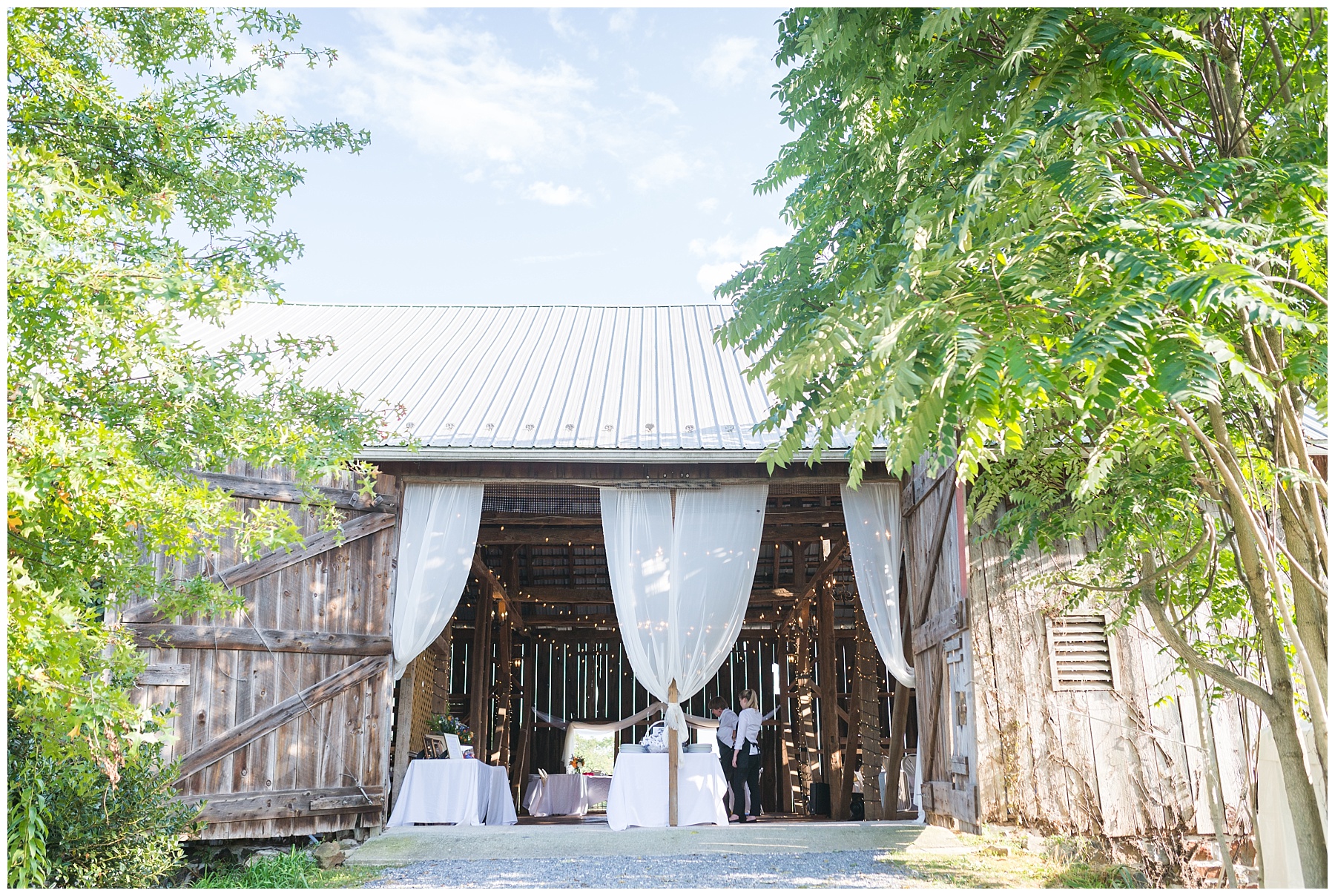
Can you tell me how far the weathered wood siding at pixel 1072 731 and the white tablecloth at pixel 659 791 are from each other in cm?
229

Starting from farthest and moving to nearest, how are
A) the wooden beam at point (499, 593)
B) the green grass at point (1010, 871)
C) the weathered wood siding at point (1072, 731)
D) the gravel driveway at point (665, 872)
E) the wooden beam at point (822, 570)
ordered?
the wooden beam at point (499, 593), the wooden beam at point (822, 570), the weathered wood siding at point (1072, 731), the gravel driveway at point (665, 872), the green grass at point (1010, 871)

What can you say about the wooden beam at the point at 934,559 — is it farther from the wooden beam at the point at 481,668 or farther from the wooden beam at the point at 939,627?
the wooden beam at the point at 481,668

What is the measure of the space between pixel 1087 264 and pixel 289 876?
591cm

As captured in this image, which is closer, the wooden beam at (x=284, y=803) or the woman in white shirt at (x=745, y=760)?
A: the wooden beam at (x=284, y=803)

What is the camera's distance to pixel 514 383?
30.5 ft

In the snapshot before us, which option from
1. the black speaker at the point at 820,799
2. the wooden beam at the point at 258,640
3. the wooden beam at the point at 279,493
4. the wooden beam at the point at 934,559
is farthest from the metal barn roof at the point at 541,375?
the black speaker at the point at 820,799

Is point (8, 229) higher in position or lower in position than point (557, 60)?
lower

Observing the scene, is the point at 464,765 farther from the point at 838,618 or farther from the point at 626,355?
the point at 838,618

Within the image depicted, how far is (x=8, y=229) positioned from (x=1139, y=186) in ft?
13.3

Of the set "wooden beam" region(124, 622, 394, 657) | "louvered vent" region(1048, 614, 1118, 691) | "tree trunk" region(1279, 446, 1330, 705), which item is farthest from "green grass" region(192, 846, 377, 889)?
"tree trunk" region(1279, 446, 1330, 705)

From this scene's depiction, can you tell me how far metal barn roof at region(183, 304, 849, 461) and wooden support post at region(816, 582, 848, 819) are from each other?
12.1 feet

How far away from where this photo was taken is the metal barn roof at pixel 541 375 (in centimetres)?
770

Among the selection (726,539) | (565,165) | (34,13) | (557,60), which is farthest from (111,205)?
(726,539)

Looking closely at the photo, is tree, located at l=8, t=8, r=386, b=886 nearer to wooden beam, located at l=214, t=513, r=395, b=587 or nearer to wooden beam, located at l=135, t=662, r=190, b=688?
wooden beam, located at l=135, t=662, r=190, b=688
